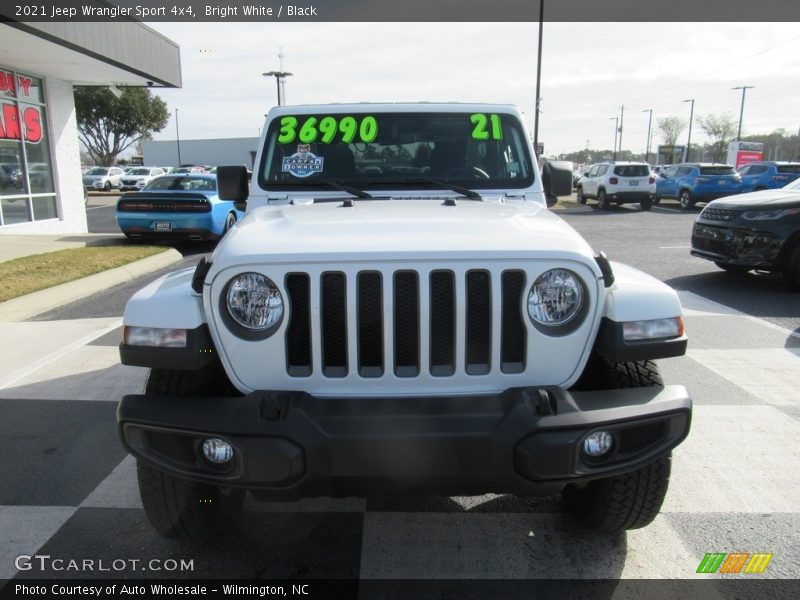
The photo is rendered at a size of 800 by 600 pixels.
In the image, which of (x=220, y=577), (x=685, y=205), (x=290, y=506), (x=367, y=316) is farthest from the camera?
(x=685, y=205)

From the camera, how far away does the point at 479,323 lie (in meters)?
2.24

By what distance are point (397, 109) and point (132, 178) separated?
127 feet

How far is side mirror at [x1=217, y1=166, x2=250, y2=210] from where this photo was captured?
3.96 meters

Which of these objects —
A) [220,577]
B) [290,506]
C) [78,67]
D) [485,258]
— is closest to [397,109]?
[485,258]

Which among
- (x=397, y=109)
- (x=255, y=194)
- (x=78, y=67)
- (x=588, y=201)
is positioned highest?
(x=78, y=67)

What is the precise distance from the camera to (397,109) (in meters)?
3.92

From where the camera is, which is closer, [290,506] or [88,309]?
[290,506]

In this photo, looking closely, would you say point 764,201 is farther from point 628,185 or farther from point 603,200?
point 603,200

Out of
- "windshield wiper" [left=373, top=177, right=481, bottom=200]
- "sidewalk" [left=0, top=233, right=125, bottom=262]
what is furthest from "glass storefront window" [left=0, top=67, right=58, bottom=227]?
"windshield wiper" [left=373, top=177, right=481, bottom=200]

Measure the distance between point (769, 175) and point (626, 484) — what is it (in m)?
21.8

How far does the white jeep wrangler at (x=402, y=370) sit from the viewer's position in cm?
205

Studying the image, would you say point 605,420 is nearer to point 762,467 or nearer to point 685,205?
point 762,467

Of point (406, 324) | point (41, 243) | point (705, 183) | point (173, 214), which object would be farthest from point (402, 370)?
point (705, 183)

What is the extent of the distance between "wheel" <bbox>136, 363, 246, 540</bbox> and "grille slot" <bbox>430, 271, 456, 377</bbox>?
0.84 meters
